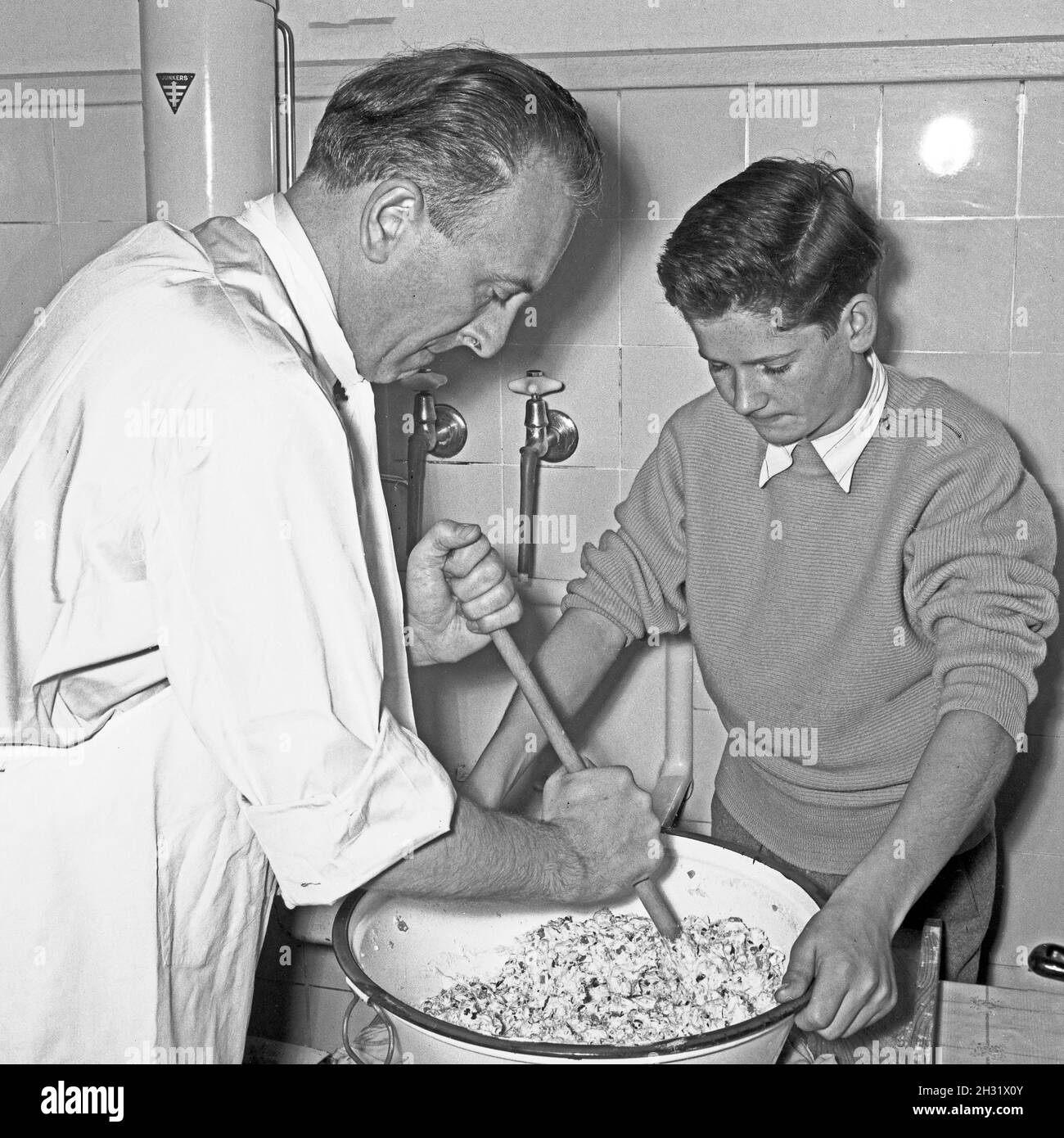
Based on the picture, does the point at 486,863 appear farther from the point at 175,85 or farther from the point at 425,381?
the point at 175,85

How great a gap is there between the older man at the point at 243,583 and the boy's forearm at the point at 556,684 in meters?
0.34

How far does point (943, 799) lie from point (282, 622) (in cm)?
79

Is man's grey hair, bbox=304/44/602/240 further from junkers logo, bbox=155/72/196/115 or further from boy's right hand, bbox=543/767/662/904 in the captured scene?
junkers logo, bbox=155/72/196/115

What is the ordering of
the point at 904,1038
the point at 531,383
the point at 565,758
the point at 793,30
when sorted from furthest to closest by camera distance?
the point at 531,383
the point at 793,30
the point at 565,758
the point at 904,1038

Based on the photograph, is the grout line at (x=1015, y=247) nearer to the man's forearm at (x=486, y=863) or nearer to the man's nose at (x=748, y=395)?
the man's nose at (x=748, y=395)

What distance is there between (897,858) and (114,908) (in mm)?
770

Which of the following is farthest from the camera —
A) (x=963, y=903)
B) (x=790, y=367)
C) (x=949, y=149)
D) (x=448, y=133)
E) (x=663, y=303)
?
(x=663, y=303)

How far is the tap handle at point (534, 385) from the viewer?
82.7 inches

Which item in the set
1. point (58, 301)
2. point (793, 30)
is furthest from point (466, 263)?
point (793, 30)

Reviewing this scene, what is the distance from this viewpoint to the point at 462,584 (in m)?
1.38

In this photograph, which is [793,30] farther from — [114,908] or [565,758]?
[114,908]

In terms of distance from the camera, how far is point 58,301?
1045mm

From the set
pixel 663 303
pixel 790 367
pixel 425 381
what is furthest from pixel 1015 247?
pixel 425 381

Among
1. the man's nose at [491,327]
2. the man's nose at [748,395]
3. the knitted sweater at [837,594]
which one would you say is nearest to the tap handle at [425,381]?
the knitted sweater at [837,594]
